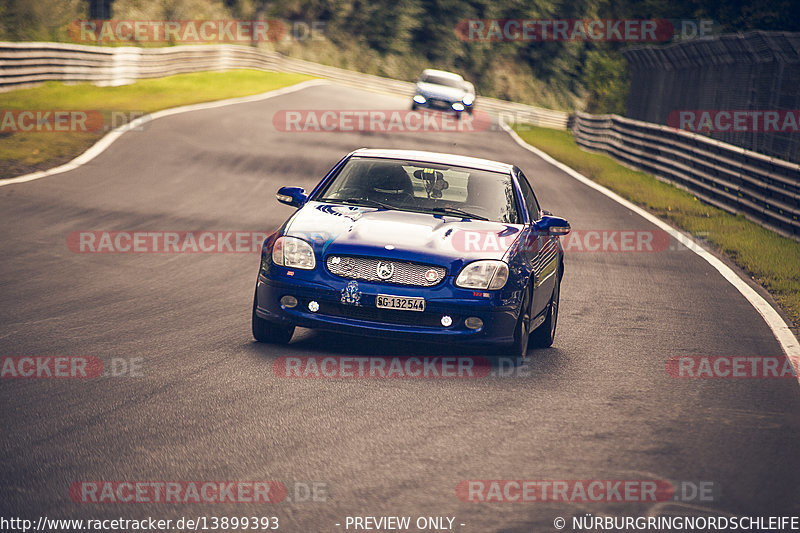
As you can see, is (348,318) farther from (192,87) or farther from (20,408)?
(192,87)

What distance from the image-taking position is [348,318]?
7.71m

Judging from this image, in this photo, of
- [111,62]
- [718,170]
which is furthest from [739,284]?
[111,62]

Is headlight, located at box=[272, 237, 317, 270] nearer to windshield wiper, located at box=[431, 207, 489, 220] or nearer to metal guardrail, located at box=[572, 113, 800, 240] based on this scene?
windshield wiper, located at box=[431, 207, 489, 220]

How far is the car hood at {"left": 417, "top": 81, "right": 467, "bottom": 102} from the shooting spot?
3938 centimetres

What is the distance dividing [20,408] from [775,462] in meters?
4.04

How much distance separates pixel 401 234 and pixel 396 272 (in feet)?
1.24

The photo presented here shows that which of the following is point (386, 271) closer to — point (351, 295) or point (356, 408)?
point (351, 295)

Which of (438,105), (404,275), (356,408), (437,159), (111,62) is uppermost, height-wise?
(437,159)

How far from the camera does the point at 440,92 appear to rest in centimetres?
3953

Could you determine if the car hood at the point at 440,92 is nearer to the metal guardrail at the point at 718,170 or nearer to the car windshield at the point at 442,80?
the car windshield at the point at 442,80

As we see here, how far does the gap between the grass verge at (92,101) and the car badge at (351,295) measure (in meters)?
10.9

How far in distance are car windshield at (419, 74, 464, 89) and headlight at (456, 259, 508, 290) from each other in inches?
1317

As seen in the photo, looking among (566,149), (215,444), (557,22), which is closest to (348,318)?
(215,444)

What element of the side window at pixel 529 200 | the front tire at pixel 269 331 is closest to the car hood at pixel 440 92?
the side window at pixel 529 200
